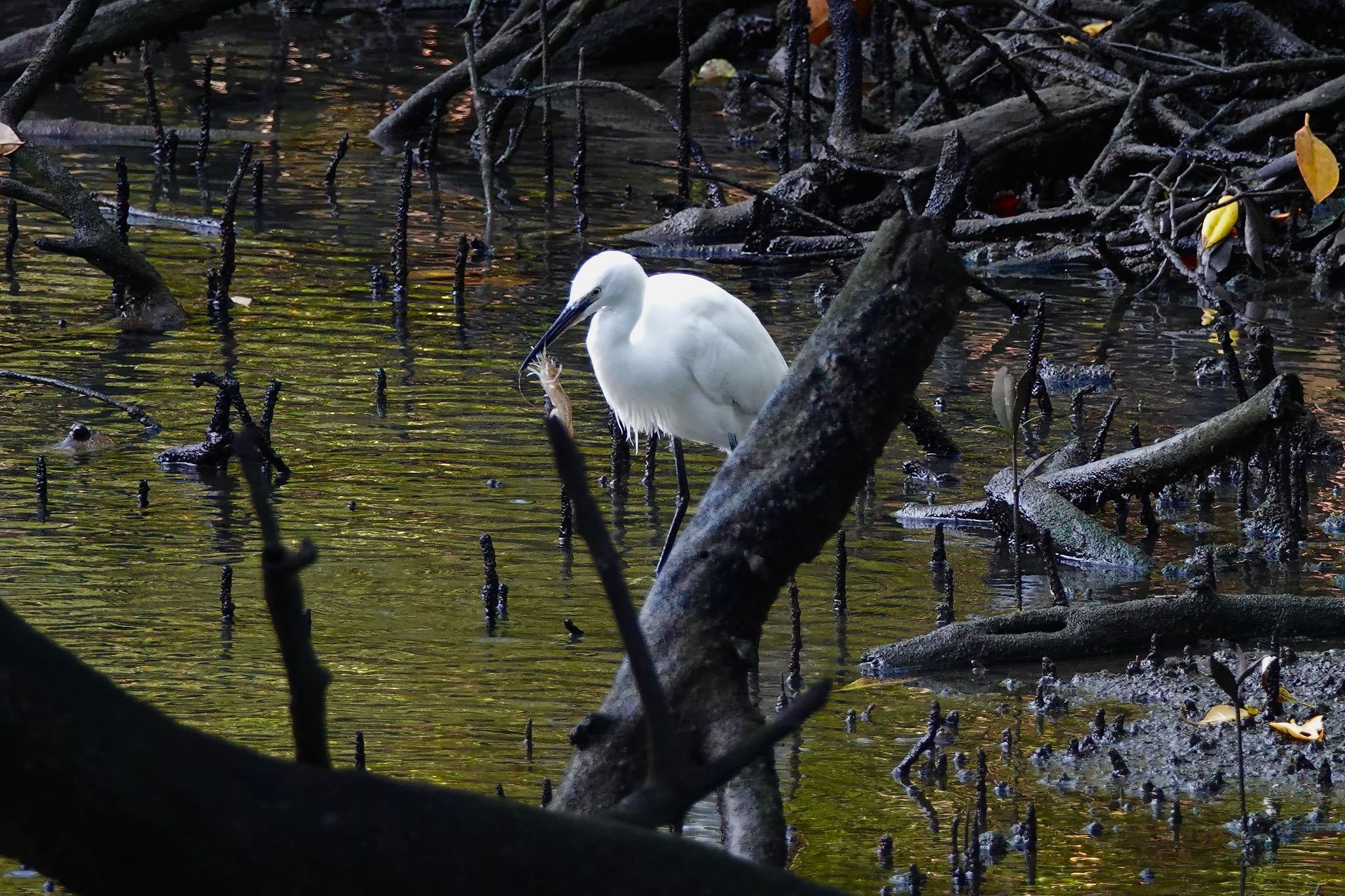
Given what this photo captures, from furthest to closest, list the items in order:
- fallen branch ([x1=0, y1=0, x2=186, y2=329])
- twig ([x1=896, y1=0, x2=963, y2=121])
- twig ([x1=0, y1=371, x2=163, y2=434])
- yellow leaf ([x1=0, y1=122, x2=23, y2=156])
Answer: twig ([x1=896, y1=0, x2=963, y2=121]), fallen branch ([x1=0, y1=0, x2=186, y2=329]), twig ([x1=0, y1=371, x2=163, y2=434]), yellow leaf ([x1=0, y1=122, x2=23, y2=156])

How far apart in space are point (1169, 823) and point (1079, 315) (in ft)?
23.1

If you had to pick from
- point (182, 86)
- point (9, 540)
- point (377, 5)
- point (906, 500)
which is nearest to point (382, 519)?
point (9, 540)

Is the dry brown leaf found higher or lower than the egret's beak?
higher

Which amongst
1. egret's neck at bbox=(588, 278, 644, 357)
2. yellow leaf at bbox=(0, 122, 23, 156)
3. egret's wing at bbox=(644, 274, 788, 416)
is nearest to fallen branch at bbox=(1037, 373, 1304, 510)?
egret's wing at bbox=(644, 274, 788, 416)

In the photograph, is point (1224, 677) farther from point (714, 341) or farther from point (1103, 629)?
point (714, 341)

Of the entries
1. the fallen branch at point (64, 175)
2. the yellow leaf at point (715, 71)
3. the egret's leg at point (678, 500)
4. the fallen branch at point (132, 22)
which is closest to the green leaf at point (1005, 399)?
the egret's leg at point (678, 500)

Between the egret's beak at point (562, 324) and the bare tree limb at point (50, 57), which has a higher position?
the bare tree limb at point (50, 57)

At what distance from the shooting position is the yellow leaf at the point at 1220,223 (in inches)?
351

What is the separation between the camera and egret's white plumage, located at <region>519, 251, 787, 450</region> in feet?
22.3

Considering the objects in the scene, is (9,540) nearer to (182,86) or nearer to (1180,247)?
(1180,247)

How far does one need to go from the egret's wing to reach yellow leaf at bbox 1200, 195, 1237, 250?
3.02 meters

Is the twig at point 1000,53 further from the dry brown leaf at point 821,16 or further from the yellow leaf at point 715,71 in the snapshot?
the yellow leaf at point 715,71

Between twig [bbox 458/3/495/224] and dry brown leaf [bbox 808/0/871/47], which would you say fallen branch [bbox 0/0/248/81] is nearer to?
twig [bbox 458/3/495/224]

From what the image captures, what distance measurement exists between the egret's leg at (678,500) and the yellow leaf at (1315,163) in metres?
2.91
